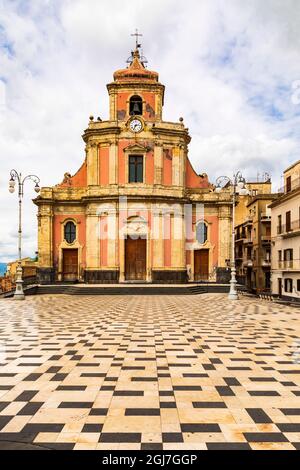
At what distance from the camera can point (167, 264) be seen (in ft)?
104

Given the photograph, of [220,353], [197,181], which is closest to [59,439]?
[220,353]

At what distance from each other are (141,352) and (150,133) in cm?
2563

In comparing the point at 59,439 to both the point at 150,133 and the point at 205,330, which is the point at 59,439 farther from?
the point at 150,133

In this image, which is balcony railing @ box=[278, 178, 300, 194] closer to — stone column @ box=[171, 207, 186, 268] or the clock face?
stone column @ box=[171, 207, 186, 268]

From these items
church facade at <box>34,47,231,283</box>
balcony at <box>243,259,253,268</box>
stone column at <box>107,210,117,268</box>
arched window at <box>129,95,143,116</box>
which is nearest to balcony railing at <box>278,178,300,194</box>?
church facade at <box>34,47,231,283</box>

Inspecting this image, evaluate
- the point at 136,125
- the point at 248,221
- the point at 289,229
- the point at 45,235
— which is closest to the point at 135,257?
the point at 45,235

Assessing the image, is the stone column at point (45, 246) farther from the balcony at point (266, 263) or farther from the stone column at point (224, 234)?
the balcony at point (266, 263)

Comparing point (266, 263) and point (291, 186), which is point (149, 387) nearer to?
point (291, 186)

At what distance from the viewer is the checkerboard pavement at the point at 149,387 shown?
466 cm

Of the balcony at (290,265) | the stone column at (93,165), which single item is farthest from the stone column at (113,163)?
the balcony at (290,265)

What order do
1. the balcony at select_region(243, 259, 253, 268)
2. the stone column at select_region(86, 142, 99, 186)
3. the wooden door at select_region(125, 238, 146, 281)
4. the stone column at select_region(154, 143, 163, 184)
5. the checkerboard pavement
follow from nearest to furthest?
the checkerboard pavement → the stone column at select_region(154, 143, 163, 184) → the wooden door at select_region(125, 238, 146, 281) → the stone column at select_region(86, 142, 99, 186) → the balcony at select_region(243, 259, 253, 268)

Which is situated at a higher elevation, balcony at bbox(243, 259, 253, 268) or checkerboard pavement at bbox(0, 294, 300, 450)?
balcony at bbox(243, 259, 253, 268)

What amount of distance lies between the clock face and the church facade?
0.27 feet

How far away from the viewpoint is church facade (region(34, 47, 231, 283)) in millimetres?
31422
